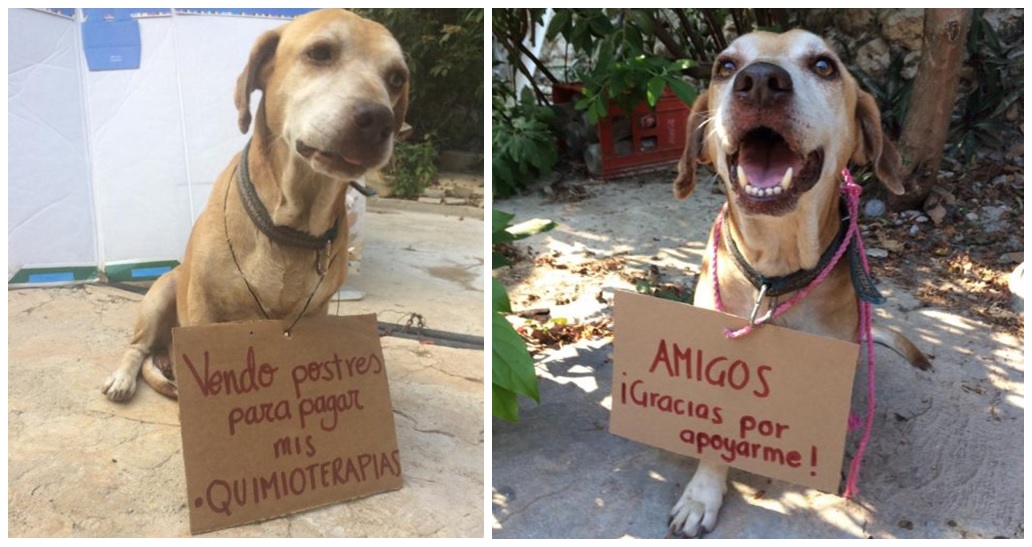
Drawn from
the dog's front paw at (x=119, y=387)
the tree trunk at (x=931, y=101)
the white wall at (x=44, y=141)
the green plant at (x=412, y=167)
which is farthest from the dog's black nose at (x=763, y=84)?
the tree trunk at (x=931, y=101)

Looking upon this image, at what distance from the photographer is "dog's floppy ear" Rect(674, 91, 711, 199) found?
1.75 metres

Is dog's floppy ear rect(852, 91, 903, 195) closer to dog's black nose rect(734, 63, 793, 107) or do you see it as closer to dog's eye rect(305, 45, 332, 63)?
dog's black nose rect(734, 63, 793, 107)

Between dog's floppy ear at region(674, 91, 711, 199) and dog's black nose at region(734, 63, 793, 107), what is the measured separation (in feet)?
0.80

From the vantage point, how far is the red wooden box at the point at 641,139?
4629 mm

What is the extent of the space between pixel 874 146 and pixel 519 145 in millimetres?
2957

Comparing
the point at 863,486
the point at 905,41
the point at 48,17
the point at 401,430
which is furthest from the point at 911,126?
the point at 48,17

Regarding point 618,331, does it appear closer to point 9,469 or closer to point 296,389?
point 296,389

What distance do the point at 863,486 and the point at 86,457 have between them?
1646 mm

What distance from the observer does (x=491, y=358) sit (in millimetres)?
1748

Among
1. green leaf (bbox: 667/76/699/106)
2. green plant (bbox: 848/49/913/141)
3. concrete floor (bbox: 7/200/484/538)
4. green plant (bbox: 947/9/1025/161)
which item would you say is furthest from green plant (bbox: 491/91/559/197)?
concrete floor (bbox: 7/200/484/538)

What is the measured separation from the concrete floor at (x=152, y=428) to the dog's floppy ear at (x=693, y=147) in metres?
0.54

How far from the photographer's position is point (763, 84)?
143 cm

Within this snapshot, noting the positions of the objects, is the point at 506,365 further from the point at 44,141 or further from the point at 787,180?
the point at 44,141

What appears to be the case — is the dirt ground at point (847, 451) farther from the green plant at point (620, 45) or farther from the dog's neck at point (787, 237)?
the green plant at point (620, 45)
